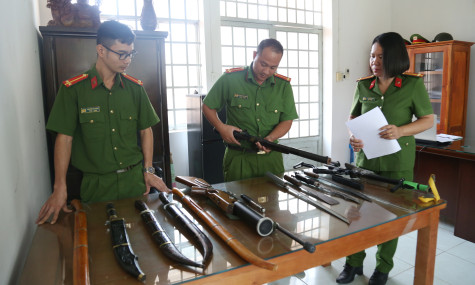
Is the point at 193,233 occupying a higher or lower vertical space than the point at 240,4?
lower

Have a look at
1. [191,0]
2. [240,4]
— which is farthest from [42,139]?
[240,4]

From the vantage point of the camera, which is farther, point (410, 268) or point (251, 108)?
point (410, 268)

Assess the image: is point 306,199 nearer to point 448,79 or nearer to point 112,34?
point 112,34

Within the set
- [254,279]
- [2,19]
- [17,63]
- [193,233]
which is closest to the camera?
[254,279]

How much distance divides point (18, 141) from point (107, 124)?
0.40 m

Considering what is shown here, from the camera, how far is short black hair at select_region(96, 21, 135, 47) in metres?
1.55

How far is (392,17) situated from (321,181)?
16.6 ft

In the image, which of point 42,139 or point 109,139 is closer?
point 109,139

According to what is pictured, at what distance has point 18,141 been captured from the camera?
1.41 metres

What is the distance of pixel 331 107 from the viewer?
17.4 ft

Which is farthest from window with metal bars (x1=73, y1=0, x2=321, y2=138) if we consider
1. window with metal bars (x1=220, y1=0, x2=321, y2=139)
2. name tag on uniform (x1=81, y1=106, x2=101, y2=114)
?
name tag on uniform (x1=81, y1=106, x2=101, y2=114)

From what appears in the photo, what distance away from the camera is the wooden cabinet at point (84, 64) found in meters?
2.32

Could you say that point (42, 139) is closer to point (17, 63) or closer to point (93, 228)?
point (17, 63)

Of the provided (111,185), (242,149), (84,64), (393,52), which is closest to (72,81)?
(111,185)
